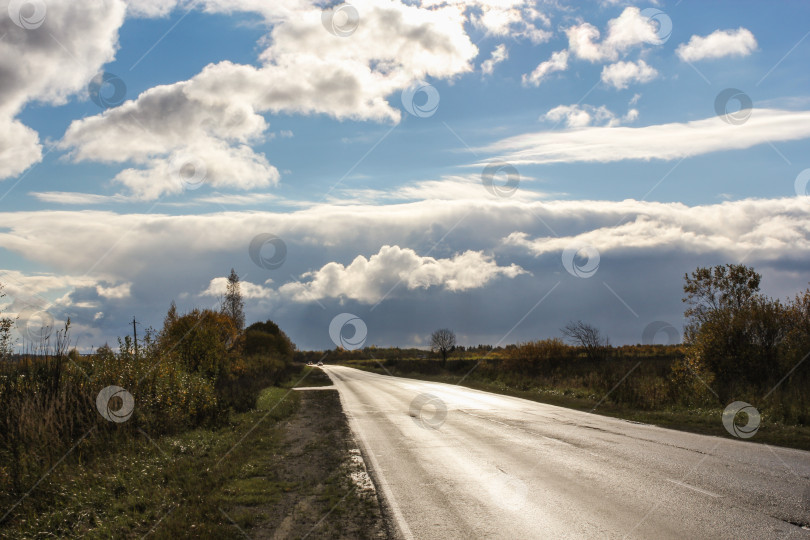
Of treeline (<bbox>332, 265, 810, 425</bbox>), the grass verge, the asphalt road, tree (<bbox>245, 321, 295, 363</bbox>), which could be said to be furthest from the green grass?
tree (<bbox>245, 321, 295, 363</bbox>)

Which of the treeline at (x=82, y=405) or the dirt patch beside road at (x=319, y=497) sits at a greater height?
the treeline at (x=82, y=405)

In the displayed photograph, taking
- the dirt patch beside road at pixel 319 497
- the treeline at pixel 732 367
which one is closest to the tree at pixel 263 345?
the treeline at pixel 732 367

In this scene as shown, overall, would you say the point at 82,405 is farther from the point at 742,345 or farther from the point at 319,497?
the point at 742,345

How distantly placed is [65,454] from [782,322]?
87.1ft

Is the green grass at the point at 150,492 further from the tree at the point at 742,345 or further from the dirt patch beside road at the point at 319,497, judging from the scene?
the tree at the point at 742,345

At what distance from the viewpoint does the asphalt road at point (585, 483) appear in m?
7.17

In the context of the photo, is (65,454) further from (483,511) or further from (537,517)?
(537,517)

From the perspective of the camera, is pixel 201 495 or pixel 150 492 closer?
pixel 201 495

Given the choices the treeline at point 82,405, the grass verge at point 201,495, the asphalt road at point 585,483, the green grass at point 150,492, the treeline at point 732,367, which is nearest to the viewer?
the asphalt road at point 585,483

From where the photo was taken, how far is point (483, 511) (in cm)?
802

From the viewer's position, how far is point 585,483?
9508mm

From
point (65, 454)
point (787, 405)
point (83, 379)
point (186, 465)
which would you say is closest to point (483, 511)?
point (186, 465)

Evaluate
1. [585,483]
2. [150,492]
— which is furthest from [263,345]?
[585,483]

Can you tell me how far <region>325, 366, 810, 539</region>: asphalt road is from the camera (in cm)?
717
